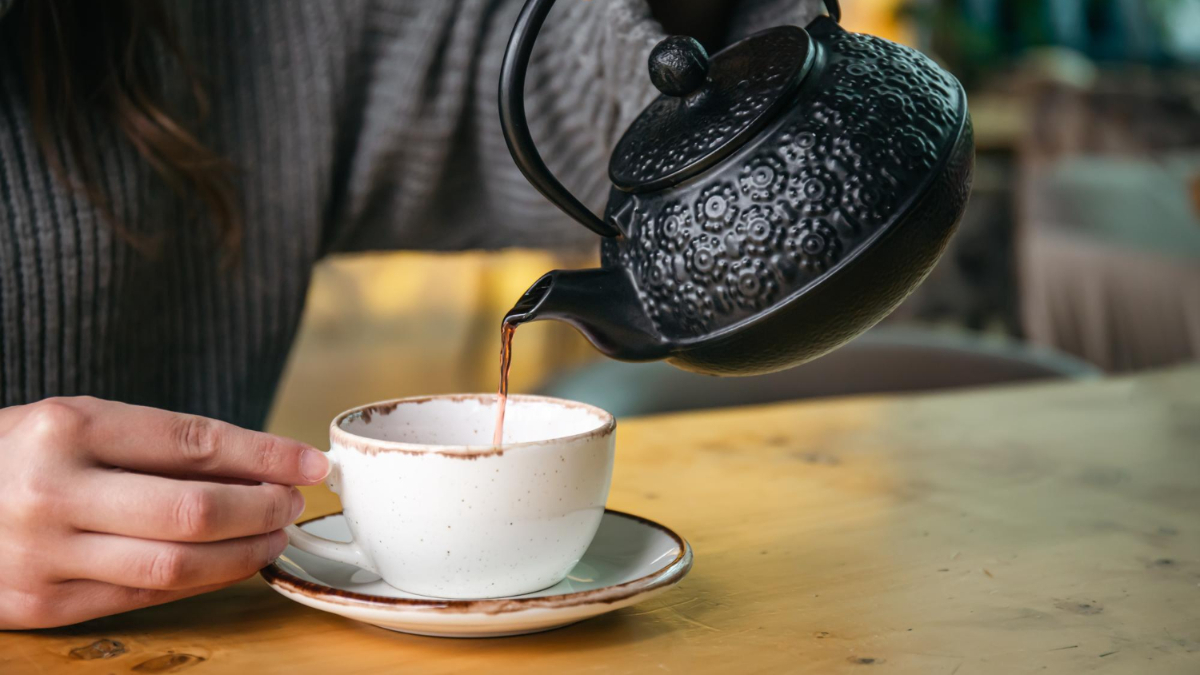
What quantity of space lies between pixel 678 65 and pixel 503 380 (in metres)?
0.18

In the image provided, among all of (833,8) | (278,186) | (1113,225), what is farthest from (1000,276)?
(833,8)

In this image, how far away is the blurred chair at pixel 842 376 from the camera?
52.7 inches

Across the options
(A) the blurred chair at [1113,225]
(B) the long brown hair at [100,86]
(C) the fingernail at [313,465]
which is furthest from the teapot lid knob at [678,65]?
(A) the blurred chair at [1113,225]

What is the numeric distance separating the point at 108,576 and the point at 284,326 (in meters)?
0.56

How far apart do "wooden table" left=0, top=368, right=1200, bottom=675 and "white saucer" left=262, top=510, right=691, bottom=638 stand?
0.02 meters

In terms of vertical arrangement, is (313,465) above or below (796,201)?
below

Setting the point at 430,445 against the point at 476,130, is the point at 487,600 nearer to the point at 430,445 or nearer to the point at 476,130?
the point at 430,445

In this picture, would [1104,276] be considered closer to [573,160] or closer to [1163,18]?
[573,160]

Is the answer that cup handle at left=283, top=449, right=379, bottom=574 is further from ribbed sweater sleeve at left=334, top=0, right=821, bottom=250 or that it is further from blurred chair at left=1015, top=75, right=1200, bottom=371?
blurred chair at left=1015, top=75, right=1200, bottom=371

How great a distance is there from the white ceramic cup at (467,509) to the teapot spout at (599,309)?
0.15ft

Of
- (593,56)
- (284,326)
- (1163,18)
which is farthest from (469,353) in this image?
(1163,18)

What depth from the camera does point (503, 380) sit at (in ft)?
1.85

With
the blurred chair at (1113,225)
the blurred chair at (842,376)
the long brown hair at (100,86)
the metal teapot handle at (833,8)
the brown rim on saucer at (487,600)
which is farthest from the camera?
the blurred chair at (1113,225)

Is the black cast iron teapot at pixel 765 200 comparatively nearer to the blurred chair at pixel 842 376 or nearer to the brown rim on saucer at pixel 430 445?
the brown rim on saucer at pixel 430 445
